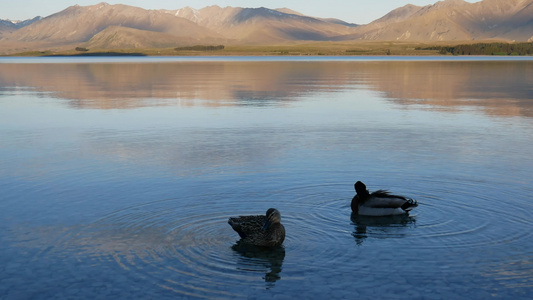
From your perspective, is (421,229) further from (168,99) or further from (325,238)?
(168,99)

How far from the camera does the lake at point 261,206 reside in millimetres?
9766

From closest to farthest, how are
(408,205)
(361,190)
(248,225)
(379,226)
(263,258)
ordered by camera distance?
(263,258)
(248,225)
(379,226)
(408,205)
(361,190)

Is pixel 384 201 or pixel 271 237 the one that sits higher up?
pixel 384 201

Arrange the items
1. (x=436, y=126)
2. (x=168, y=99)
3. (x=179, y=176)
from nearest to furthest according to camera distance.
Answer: (x=179, y=176)
(x=436, y=126)
(x=168, y=99)

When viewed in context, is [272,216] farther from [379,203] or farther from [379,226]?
[379,203]

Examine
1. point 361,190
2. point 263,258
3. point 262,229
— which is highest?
point 361,190

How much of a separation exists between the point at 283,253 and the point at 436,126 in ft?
57.5

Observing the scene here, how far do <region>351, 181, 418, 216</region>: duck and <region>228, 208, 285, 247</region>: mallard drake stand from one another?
2.77m

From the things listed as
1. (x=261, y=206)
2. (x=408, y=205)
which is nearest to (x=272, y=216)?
(x=261, y=206)

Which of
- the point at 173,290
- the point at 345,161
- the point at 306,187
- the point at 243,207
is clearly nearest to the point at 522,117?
the point at 345,161

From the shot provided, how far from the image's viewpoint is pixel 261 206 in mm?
13969

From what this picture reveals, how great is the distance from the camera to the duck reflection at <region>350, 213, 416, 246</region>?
1228 cm

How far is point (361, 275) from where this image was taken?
10000 mm

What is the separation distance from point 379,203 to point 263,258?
371cm
